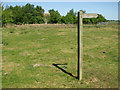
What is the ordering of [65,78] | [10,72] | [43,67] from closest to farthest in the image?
[65,78] → [10,72] → [43,67]

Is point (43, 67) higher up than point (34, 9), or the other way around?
point (34, 9)

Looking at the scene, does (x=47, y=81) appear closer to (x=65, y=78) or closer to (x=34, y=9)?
(x=65, y=78)

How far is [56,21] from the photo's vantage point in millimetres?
70438

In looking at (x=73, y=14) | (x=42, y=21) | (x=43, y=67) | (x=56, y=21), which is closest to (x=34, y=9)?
(x=42, y=21)

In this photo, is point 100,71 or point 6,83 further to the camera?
point 100,71

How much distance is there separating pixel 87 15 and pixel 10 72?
395cm

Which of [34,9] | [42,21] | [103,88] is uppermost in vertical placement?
[34,9]

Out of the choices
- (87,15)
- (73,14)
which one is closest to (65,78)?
(87,15)

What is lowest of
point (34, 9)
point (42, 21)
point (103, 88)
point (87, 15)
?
point (103, 88)

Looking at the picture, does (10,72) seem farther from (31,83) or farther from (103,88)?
(103,88)

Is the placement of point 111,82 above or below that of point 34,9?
below

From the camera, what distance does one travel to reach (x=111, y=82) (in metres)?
4.78

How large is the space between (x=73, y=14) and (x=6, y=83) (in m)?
A: 66.5

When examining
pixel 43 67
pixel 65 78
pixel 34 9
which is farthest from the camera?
pixel 34 9
